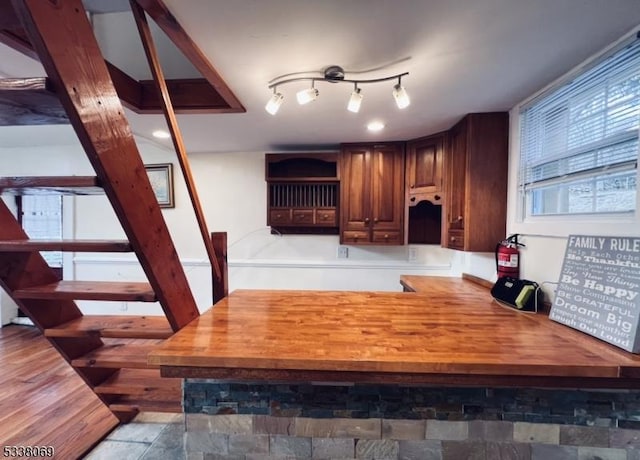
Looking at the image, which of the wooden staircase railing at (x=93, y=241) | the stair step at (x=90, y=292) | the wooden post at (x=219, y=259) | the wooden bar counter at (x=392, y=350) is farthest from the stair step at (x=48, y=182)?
the wooden post at (x=219, y=259)

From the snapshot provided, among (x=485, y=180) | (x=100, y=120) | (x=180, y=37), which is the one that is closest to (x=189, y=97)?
(x=180, y=37)

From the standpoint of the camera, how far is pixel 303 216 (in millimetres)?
2732

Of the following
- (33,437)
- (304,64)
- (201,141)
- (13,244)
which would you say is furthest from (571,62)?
(33,437)

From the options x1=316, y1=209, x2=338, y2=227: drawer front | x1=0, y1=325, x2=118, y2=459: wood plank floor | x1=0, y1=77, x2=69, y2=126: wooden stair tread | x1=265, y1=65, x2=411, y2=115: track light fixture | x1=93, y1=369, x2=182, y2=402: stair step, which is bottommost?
x1=0, y1=325, x2=118, y2=459: wood plank floor

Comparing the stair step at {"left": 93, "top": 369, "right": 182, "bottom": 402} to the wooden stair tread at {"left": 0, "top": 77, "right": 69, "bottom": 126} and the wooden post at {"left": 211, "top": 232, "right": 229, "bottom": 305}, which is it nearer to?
the wooden post at {"left": 211, "top": 232, "right": 229, "bottom": 305}

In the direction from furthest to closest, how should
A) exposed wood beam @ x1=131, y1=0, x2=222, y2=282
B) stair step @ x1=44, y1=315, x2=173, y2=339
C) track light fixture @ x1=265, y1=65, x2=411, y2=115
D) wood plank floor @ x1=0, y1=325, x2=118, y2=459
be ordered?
wood plank floor @ x1=0, y1=325, x2=118, y2=459
track light fixture @ x1=265, y1=65, x2=411, y2=115
stair step @ x1=44, y1=315, x2=173, y2=339
exposed wood beam @ x1=131, y1=0, x2=222, y2=282

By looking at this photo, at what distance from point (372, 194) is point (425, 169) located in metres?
0.50

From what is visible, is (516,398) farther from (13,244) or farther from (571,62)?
(13,244)

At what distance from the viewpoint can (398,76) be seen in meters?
1.40

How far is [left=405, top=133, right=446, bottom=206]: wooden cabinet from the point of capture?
89.0 inches

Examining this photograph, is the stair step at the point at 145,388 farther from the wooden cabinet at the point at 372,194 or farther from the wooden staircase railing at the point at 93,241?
the wooden cabinet at the point at 372,194

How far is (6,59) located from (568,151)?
2.85 meters

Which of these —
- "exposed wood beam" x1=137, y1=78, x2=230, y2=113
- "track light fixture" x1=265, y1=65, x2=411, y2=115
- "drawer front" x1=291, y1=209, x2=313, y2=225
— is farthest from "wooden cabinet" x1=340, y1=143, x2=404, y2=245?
"exposed wood beam" x1=137, y1=78, x2=230, y2=113

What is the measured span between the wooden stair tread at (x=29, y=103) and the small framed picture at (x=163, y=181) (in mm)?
2278
